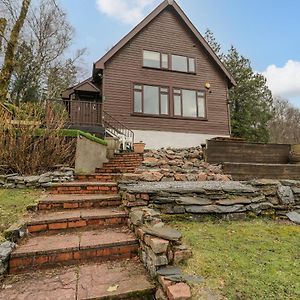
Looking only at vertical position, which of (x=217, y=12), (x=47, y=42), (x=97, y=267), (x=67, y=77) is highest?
(x=47, y=42)

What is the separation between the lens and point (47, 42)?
20.4 meters

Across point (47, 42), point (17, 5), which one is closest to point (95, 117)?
point (17, 5)

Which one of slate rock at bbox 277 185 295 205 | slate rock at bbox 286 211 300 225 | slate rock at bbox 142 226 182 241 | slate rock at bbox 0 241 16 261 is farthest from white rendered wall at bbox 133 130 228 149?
slate rock at bbox 0 241 16 261

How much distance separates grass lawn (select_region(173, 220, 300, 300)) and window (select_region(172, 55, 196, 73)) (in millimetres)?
11031

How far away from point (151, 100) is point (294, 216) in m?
9.51

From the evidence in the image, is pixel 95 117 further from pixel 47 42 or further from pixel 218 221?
pixel 47 42

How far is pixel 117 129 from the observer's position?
11.5 meters

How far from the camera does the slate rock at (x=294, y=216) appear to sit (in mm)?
3896

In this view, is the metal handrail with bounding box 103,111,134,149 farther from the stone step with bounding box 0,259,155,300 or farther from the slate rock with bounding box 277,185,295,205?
the stone step with bounding box 0,259,155,300

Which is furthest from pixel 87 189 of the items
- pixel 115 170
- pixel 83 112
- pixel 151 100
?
pixel 151 100

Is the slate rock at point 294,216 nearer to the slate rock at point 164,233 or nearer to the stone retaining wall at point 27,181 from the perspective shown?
the slate rock at point 164,233

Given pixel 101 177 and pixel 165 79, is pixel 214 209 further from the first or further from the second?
pixel 165 79

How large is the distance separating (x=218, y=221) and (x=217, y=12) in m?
10.2

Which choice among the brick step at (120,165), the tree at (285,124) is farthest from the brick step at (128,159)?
the tree at (285,124)
